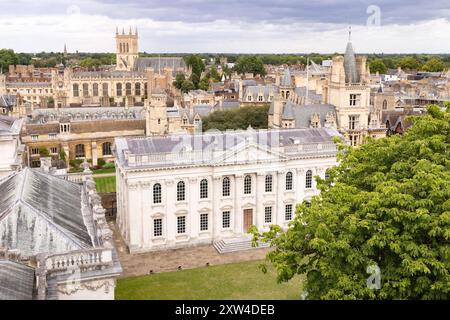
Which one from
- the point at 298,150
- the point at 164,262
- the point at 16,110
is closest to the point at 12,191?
the point at 164,262

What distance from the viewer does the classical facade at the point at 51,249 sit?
61.1ft

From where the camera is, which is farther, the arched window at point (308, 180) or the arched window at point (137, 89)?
the arched window at point (137, 89)

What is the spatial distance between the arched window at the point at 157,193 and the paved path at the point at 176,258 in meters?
4.42

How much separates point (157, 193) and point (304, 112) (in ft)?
98.9

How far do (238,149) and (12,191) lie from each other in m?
20.4

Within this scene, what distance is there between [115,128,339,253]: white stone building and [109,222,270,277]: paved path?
2.73 ft

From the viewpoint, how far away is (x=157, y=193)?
4097cm

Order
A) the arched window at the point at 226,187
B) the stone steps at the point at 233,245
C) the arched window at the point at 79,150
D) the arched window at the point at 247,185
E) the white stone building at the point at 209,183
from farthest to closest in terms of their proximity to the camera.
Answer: the arched window at the point at 79,150
the arched window at the point at 247,185
the arched window at the point at 226,187
the stone steps at the point at 233,245
the white stone building at the point at 209,183

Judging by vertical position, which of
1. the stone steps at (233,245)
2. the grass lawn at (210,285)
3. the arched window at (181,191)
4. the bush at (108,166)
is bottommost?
the grass lawn at (210,285)

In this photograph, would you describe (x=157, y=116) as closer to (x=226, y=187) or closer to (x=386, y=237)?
(x=226, y=187)

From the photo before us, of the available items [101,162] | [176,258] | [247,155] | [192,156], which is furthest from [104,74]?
[176,258]

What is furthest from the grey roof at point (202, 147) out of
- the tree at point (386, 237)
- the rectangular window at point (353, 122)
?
the tree at point (386, 237)

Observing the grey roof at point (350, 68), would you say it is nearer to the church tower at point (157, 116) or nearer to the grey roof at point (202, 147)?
the grey roof at point (202, 147)

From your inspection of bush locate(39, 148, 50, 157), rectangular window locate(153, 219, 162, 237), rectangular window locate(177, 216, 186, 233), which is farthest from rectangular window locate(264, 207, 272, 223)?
bush locate(39, 148, 50, 157)
